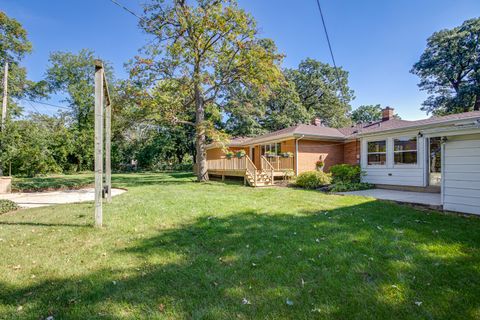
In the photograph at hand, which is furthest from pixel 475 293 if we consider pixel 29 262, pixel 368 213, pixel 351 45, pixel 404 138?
pixel 351 45

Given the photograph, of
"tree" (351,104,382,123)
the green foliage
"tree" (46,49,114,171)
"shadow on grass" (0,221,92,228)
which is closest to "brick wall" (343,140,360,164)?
"shadow on grass" (0,221,92,228)

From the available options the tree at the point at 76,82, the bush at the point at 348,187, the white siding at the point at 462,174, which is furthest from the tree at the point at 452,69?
the tree at the point at 76,82

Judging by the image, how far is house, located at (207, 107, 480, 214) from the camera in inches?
226

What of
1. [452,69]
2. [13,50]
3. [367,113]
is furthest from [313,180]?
[367,113]

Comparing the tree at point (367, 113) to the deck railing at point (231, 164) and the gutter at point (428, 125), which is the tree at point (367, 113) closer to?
the gutter at point (428, 125)

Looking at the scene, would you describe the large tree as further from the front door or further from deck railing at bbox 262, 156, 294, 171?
the front door

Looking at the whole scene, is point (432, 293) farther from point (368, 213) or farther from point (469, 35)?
point (469, 35)

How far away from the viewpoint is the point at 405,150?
10.9m

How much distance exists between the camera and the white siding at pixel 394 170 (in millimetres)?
10180

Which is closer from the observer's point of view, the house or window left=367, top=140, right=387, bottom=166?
the house

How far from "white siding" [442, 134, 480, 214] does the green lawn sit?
56cm

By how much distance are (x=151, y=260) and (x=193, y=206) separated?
3.33 meters

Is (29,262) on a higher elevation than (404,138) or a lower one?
lower

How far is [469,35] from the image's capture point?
928 inches
